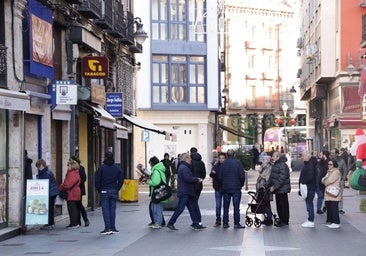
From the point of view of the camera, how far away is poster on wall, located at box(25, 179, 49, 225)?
2017cm

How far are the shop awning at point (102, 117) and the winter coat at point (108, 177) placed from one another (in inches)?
233

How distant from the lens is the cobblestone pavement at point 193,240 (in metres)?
17.0

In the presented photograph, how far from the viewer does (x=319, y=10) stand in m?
54.2

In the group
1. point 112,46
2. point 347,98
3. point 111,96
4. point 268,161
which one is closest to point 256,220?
point 268,161

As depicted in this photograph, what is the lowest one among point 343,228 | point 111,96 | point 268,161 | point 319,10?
point 343,228

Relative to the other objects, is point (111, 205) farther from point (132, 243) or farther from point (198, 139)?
point (198, 139)

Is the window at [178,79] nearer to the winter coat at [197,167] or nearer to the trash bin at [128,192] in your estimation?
the trash bin at [128,192]

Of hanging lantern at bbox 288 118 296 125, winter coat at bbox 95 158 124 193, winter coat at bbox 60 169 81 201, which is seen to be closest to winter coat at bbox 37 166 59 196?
winter coat at bbox 60 169 81 201

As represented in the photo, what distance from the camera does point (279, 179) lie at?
22.5 m

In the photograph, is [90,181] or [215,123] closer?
[90,181]

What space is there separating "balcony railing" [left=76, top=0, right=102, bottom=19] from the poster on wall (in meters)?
7.28

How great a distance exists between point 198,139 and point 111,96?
23.8 metres

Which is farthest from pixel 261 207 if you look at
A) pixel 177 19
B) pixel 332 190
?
pixel 177 19

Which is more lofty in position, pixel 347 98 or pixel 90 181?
pixel 347 98
